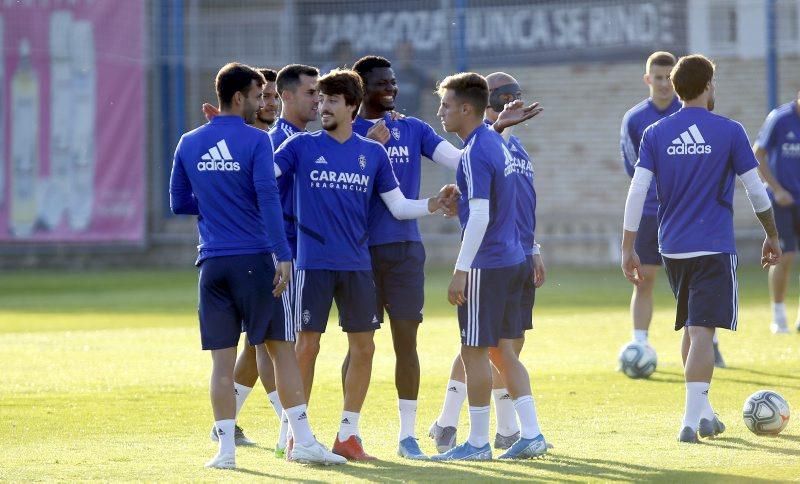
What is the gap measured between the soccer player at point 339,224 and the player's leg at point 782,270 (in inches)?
283

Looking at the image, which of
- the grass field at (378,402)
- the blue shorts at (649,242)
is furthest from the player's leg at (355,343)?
the blue shorts at (649,242)

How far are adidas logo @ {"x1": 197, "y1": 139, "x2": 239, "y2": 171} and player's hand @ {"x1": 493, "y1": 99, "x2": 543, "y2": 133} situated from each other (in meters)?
1.53

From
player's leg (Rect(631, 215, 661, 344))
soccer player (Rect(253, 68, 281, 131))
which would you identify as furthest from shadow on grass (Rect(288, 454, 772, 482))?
player's leg (Rect(631, 215, 661, 344))

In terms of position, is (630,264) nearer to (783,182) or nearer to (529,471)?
(529,471)

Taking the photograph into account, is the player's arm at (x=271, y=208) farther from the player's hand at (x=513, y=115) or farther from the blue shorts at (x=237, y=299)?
the player's hand at (x=513, y=115)

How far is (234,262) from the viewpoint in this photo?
7.27m

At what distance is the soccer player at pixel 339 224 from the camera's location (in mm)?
7488

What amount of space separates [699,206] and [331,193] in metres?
2.19

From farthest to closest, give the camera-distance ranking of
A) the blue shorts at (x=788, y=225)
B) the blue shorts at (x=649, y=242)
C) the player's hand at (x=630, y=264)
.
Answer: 1. the blue shorts at (x=788, y=225)
2. the blue shorts at (x=649, y=242)
3. the player's hand at (x=630, y=264)

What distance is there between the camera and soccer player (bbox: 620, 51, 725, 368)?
11.1 metres

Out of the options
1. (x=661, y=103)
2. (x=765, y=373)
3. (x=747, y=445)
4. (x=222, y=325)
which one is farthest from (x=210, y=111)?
(x=765, y=373)

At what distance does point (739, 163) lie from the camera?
796 cm

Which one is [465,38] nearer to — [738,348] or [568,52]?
[568,52]

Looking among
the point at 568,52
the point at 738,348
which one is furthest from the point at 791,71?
the point at 738,348
